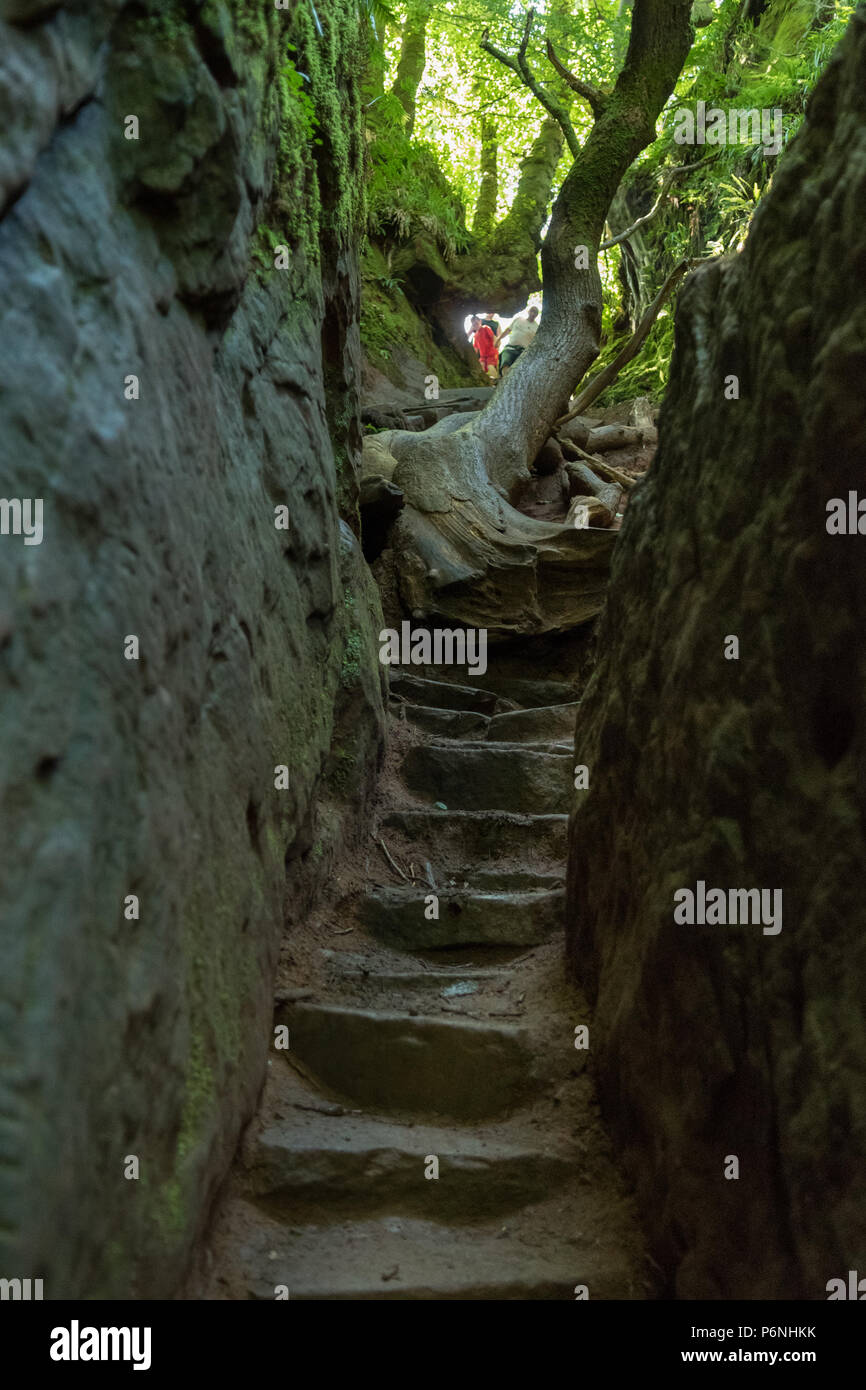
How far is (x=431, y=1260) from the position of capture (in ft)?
9.07

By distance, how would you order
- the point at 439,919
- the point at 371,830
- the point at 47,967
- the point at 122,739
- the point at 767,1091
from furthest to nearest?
the point at 371,830, the point at 439,919, the point at 767,1091, the point at 122,739, the point at 47,967

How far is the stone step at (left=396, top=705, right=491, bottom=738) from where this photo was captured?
20.4 feet

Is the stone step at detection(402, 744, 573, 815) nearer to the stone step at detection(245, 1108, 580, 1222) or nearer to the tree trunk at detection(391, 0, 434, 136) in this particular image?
the stone step at detection(245, 1108, 580, 1222)

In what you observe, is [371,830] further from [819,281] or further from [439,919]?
[819,281]

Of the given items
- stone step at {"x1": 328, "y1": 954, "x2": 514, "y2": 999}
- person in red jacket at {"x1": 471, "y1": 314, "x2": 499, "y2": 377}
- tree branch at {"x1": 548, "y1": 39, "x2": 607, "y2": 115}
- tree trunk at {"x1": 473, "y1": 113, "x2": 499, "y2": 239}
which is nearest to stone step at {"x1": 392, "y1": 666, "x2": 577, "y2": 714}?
stone step at {"x1": 328, "y1": 954, "x2": 514, "y2": 999}

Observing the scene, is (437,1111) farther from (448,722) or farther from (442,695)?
(442,695)

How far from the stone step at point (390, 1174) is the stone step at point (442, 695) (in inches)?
146

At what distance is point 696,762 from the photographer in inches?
106

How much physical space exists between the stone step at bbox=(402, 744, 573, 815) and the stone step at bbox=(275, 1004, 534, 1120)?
72.4 inches

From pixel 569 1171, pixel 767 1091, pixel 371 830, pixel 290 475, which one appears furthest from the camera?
pixel 371 830

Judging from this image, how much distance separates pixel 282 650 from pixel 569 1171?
200 cm

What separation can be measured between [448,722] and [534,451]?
3.84 metres

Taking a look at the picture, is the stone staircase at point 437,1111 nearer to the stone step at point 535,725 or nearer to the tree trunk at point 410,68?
the stone step at point 535,725
